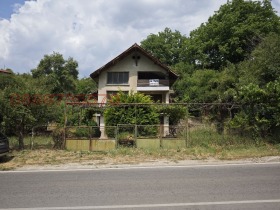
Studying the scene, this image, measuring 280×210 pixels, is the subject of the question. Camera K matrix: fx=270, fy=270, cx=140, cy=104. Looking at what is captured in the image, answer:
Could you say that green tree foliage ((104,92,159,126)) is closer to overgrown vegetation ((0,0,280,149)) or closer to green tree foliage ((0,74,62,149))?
overgrown vegetation ((0,0,280,149))

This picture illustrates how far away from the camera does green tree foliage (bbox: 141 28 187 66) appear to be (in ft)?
183

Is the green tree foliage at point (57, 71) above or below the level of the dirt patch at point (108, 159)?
above

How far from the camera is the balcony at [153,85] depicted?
92.2ft

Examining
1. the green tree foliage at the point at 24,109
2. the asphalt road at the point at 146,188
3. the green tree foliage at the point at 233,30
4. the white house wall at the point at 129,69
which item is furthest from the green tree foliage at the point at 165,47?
the asphalt road at the point at 146,188

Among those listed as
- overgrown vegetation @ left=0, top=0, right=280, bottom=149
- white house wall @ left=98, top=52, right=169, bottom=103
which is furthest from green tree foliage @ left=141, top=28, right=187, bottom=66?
white house wall @ left=98, top=52, right=169, bottom=103

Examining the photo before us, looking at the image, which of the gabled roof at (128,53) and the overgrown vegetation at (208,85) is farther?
the gabled roof at (128,53)

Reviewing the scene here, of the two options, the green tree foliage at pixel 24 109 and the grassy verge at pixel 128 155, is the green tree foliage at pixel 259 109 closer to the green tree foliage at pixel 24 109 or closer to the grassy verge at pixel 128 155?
the grassy verge at pixel 128 155

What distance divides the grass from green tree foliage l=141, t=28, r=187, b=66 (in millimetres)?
42734

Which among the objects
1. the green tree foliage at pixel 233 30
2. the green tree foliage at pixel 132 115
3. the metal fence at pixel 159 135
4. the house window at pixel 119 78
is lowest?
the metal fence at pixel 159 135

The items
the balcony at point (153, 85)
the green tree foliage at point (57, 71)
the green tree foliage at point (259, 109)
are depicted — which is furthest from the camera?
the green tree foliage at point (57, 71)

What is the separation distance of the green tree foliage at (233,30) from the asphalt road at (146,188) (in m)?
28.9

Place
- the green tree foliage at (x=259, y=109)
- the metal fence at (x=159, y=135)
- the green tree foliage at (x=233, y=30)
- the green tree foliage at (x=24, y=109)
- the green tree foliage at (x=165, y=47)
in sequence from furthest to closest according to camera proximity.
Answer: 1. the green tree foliage at (x=165, y=47)
2. the green tree foliage at (x=233, y=30)
3. the metal fence at (x=159, y=135)
4. the green tree foliage at (x=259, y=109)
5. the green tree foliage at (x=24, y=109)

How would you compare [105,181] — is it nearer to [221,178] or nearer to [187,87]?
[221,178]

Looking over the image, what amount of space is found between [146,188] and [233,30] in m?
35.1
